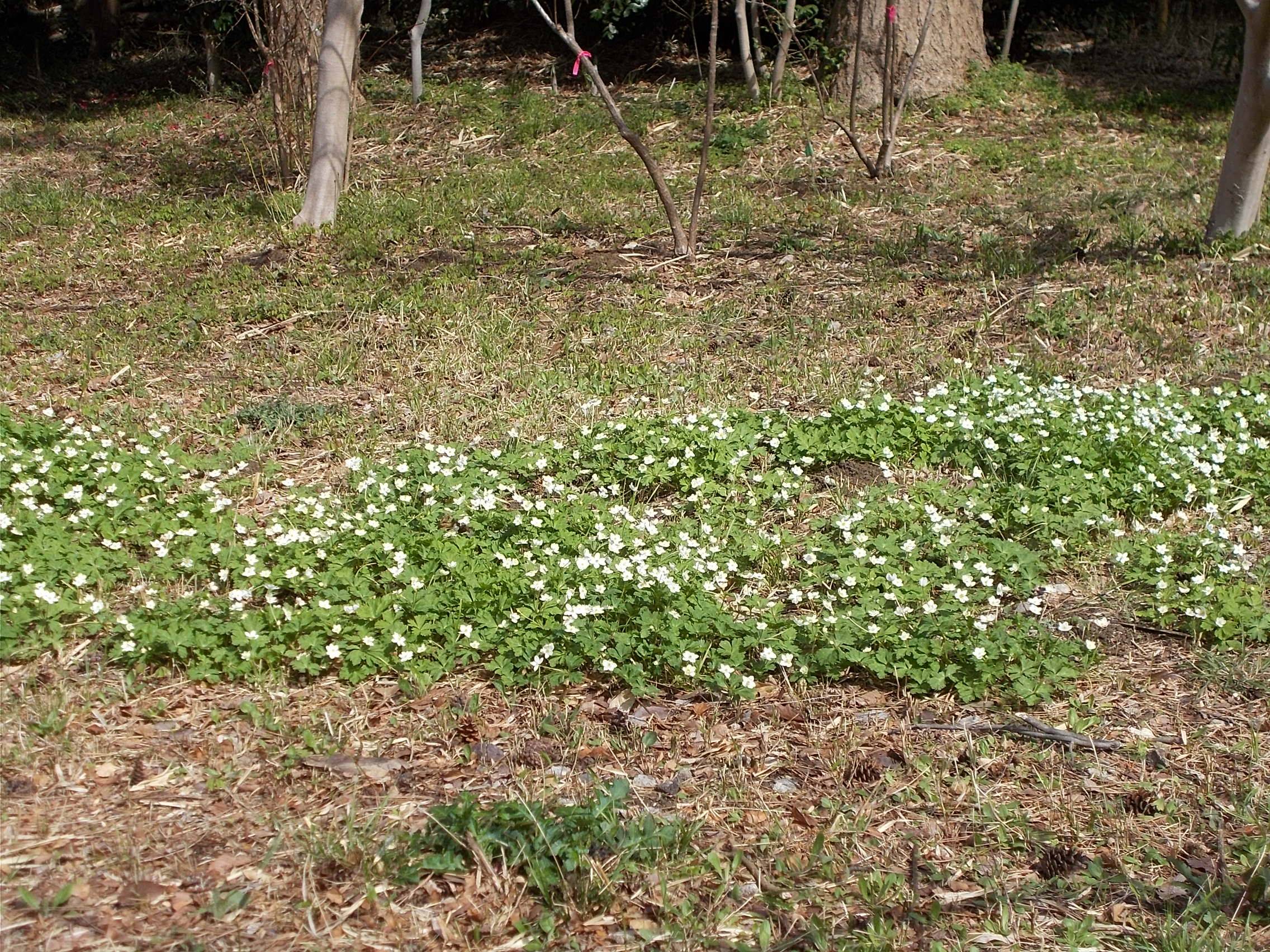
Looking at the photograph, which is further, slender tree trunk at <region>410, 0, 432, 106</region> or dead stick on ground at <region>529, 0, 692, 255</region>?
slender tree trunk at <region>410, 0, 432, 106</region>

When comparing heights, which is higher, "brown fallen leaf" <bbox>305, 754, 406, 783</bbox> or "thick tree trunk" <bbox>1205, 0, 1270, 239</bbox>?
"thick tree trunk" <bbox>1205, 0, 1270, 239</bbox>

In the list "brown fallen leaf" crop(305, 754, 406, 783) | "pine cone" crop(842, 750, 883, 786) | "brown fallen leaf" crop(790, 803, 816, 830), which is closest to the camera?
"brown fallen leaf" crop(790, 803, 816, 830)

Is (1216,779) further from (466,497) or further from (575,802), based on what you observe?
(466,497)

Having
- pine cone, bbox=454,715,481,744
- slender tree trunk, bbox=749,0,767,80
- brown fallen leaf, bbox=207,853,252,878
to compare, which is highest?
slender tree trunk, bbox=749,0,767,80

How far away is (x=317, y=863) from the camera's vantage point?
10.0 feet

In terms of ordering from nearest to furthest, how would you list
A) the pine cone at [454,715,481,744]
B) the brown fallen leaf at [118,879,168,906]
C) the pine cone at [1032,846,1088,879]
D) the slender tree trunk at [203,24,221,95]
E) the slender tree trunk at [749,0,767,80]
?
1. the brown fallen leaf at [118,879,168,906]
2. the pine cone at [1032,846,1088,879]
3. the pine cone at [454,715,481,744]
4. the slender tree trunk at [749,0,767,80]
5. the slender tree trunk at [203,24,221,95]

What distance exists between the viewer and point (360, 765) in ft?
11.7

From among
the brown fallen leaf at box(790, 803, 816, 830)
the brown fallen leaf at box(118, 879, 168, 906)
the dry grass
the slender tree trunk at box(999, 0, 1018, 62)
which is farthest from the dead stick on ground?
the slender tree trunk at box(999, 0, 1018, 62)

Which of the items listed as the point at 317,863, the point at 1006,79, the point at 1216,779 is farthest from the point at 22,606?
the point at 1006,79

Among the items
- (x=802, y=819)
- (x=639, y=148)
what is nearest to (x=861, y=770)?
(x=802, y=819)

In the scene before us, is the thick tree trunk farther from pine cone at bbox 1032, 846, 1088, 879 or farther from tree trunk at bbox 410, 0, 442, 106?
tree trunk at bbox 410, 0, 442, 106

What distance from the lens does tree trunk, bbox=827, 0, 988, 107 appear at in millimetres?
11336

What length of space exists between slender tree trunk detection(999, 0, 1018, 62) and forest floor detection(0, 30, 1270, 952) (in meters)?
0.55

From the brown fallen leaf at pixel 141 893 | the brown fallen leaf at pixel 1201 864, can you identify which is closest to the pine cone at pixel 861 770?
the brown fallen leaf at pixel 1201 864
